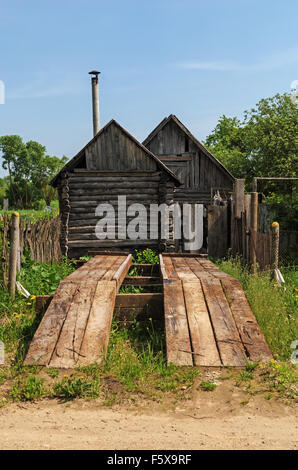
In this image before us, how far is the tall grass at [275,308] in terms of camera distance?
5.66m

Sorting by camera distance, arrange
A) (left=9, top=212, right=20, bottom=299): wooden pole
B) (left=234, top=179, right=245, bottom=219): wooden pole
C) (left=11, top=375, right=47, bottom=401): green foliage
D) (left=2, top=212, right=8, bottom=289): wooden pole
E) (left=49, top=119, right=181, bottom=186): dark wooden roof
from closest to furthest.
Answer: (left=11, top=375, right=47, bottom=401): green foliage → (left=9, top=212, right=20, bottom=299): wooden pole → (left=2, top=212, right=8, bottom=289): wooden pole → (left=234, top=179, right=245, bottom=219): wooden pole → (left=49, top=119, right=181, bottom=186): dark wooden roof

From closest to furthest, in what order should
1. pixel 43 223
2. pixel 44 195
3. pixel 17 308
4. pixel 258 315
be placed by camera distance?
pixel 258 315, pixel 17 308, pixel 43 223, pixel 44 195

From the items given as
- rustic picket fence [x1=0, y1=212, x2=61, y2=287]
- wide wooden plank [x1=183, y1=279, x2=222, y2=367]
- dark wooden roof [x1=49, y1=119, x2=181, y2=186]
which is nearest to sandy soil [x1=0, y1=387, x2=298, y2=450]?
wide wooden plank [x1=183, y1=279, x2=222, y2=367]

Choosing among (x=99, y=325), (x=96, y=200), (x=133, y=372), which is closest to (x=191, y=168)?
(x=96, y=200)

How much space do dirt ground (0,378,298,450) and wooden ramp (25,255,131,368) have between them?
2.59ft

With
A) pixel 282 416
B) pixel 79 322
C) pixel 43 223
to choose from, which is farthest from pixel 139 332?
pixel 43 223

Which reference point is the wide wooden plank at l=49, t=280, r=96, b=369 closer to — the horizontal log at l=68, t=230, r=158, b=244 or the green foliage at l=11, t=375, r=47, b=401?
the green foliage at l=11, t=375, r=47, b=401

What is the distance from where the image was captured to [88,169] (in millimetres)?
12477

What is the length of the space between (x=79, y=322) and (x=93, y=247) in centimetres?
712

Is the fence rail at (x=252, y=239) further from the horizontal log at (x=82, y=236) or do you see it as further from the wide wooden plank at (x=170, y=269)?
the horizontal log at (x=82, y=236)

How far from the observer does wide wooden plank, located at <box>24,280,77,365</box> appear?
16.5 feet

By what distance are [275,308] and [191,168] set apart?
41.4 feet

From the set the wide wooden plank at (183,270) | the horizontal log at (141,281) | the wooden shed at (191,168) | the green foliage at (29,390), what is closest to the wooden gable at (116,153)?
the wide wooden plank at (183,270)
